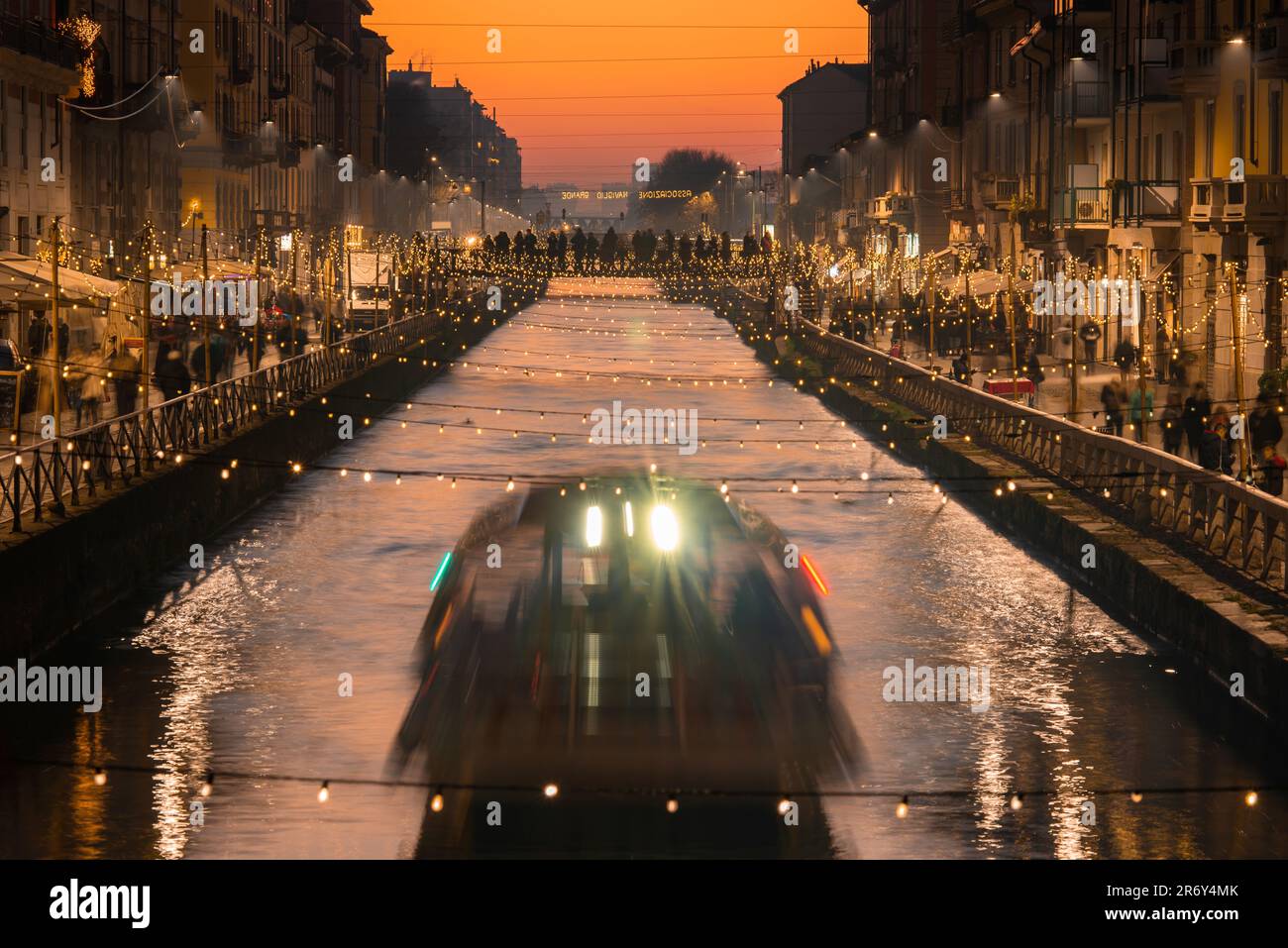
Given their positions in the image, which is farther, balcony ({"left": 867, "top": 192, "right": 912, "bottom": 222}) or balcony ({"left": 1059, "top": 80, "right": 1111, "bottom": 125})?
balcony ({"left": 867, "top": 192, "right": 912, "bottom": 222})

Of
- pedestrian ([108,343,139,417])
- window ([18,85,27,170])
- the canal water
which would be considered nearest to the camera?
the canal water

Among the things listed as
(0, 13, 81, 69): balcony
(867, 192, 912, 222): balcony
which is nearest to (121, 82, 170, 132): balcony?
(0, 13, 81, 69): balcony

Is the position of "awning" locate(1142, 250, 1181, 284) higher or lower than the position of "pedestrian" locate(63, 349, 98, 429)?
higher

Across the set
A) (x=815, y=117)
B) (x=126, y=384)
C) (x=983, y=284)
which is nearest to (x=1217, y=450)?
(x=126, y=384)

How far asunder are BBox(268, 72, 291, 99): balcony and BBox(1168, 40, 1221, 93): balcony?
59296 millimetres

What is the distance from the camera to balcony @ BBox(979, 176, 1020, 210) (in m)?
73.6

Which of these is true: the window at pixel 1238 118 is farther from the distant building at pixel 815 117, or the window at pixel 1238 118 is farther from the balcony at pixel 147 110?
the distant building at pixel 815 117

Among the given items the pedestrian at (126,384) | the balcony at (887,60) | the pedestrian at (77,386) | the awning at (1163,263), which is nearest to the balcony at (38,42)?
the pedestrian at (77,386)

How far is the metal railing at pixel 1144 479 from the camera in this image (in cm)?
2311

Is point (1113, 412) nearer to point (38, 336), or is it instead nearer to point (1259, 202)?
point (1259, 202)

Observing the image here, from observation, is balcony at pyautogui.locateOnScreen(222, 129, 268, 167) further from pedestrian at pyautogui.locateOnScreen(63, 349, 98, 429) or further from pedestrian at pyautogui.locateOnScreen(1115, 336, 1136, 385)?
pedestrian at pyautogui.locateOnScreen(63, 349, 98, 429)

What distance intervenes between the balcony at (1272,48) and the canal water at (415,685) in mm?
10642

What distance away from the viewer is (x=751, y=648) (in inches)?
598
